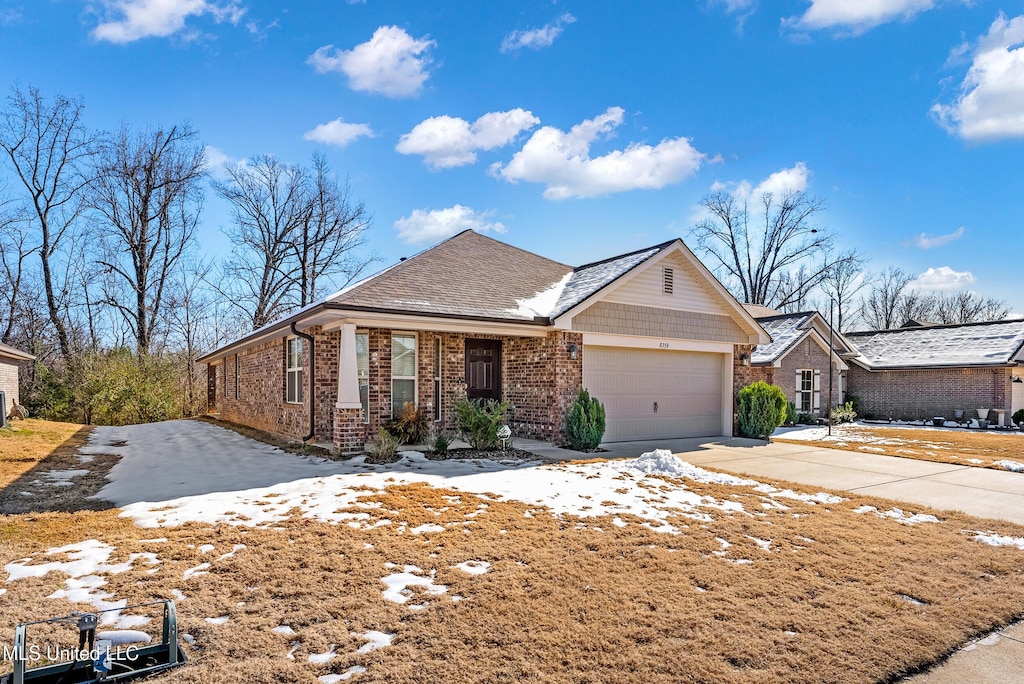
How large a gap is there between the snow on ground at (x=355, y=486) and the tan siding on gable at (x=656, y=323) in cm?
343

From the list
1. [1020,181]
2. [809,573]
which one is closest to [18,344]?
[809,573]

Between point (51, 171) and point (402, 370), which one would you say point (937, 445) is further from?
point (51, 171)

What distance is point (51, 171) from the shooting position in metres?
23.4

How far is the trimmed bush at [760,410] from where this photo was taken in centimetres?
1393

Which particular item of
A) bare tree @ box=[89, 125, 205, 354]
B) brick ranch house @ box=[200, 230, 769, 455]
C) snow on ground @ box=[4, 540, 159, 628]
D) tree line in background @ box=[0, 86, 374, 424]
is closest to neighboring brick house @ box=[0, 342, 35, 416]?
tree line in background @ box=[0, 86, 374, 424]

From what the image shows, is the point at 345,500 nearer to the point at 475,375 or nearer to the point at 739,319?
the point at 475,375

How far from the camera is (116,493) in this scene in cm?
700

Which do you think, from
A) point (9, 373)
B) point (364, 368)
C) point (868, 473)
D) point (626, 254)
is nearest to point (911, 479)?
point (868, 473)

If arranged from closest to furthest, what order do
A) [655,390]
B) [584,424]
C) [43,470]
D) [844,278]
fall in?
[43,470] < [584,424] < [655,390] < [844,278]

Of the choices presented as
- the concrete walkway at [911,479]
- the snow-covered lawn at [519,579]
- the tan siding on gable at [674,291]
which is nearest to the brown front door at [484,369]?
the concrete walkway at [911,479]

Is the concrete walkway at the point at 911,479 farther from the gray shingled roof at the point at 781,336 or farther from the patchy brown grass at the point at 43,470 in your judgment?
the gray shingled roof at the point at 781,336

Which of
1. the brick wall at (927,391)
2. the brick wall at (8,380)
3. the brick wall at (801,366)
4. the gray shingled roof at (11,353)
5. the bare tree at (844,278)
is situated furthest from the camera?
the bare tree at (844,278)

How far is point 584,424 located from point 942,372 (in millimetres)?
18275

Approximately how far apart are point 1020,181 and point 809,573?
62.0 feet
